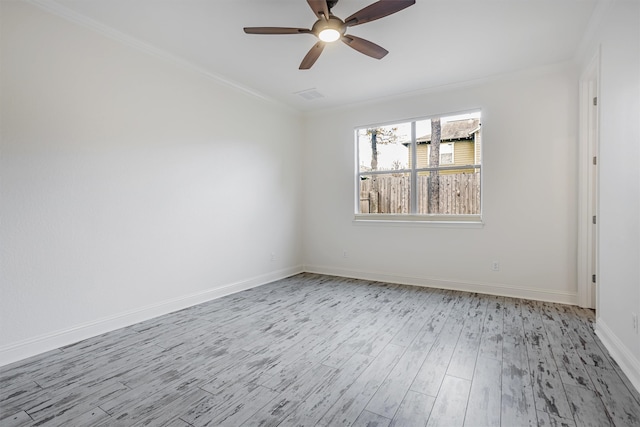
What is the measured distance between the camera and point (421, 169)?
447 centimetres

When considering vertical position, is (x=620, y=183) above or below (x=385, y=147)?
below

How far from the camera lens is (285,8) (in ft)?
8.23

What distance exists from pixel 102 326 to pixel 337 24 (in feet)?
10.7

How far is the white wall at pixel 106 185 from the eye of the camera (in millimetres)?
2307

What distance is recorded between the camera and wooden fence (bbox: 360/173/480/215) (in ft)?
13.5

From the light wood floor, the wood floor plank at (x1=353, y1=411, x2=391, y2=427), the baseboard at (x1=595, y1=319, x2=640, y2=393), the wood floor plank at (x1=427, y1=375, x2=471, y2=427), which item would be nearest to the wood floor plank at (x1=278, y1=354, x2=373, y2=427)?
the light wood floor

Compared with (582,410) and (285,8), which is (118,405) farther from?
(285,8)

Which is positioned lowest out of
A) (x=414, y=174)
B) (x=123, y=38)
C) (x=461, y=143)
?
(x=414, y=174)

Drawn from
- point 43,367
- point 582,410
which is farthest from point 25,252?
point 582,410

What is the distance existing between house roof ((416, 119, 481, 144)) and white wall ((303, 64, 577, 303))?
0.68 feet

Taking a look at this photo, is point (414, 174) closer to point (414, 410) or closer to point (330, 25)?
point (330, 25)

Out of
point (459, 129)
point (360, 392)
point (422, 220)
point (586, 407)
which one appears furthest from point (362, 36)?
point (586, 407)

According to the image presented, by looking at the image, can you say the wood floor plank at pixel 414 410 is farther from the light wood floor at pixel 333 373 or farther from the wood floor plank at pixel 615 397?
the wood floor plank at pixel 615 397

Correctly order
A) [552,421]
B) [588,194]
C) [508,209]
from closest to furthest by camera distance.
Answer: [552,421] → [588,194] → [508,209]
